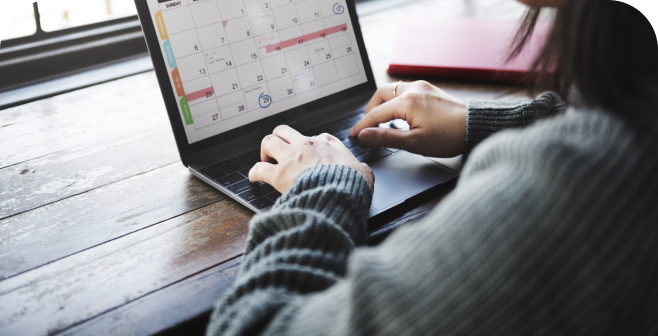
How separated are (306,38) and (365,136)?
28 centimetres

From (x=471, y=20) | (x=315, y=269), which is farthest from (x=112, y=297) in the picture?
(x=471, y=20)

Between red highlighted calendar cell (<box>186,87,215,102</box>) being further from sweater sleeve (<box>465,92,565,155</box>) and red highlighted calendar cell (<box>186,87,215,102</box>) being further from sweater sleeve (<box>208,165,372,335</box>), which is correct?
sweater sleeve (<box>465,92,565,155</box>)

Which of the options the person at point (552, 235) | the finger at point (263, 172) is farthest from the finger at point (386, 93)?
the person at point (552, 235)

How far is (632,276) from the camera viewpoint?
334mm

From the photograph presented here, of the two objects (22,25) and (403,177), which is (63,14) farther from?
(403,177)

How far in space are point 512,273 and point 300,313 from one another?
197 mm

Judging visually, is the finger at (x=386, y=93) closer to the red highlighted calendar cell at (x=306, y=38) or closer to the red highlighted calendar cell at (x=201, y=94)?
the red highlighted calendar cell at (x=306, y=38)

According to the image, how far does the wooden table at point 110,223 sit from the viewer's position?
0.52 m

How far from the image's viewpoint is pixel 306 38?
926 millimetres

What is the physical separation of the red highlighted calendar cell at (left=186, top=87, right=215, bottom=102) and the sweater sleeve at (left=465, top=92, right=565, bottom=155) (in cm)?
47

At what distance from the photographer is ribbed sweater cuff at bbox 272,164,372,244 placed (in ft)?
1.77

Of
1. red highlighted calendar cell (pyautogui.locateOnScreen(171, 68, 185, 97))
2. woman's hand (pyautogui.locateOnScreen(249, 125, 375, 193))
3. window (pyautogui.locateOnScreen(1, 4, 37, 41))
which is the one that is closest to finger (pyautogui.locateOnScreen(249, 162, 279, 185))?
woman's hand (pyautogui.locateOnScreen(249, 125, 375, 193))

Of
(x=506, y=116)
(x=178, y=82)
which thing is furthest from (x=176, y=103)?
(x=506, y=116)

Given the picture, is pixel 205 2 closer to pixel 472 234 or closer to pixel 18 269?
pixel 18 269
